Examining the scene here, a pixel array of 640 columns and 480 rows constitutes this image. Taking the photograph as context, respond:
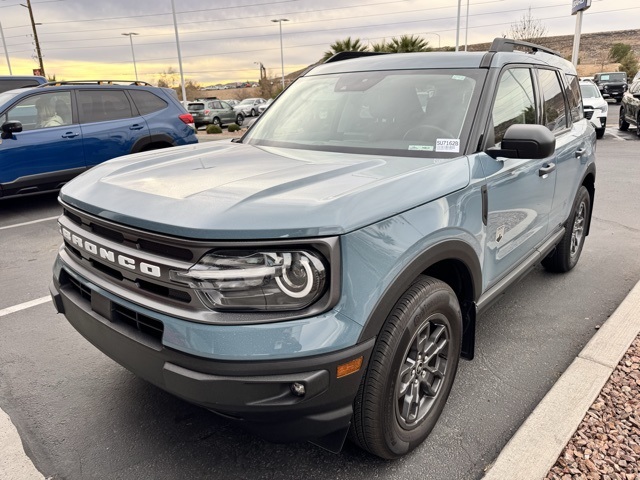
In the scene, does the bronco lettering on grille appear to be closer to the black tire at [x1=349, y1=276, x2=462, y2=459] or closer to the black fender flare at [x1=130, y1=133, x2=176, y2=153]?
the black tire at [x1=349, y1=276, x2=462, y2=459]

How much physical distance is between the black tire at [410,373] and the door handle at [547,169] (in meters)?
1.33

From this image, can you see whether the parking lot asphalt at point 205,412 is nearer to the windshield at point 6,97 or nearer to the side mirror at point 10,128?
the side mirror at point 10,128

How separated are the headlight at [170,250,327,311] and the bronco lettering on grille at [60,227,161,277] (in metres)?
0.22

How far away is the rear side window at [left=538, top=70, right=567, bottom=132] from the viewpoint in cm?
358

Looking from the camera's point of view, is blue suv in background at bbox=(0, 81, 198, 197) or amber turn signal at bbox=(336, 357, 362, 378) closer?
amber turn signal at bbox=(336, 357, 362, 378)

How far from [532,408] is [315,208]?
6.01 feet

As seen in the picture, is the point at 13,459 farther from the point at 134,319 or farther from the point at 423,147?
the point at 423,147

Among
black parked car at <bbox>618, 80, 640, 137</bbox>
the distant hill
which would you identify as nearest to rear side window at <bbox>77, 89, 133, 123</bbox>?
black parked car at <bbox>618, 80, 640, 137</bbox>

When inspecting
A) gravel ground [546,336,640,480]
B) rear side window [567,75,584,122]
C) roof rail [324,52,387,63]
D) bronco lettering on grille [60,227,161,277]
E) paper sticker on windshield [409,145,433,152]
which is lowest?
gravel ground [546,336,640,480]

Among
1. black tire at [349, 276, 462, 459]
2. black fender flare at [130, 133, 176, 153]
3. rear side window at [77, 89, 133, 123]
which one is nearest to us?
black tire at [349, 276, 462, 459]

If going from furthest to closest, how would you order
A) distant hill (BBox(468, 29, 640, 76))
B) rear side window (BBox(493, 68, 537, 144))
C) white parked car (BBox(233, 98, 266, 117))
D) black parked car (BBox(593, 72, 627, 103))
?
1. distant hill (BBox(468, 29, 640, 76))
2. white parked car (BBox(233, 98, 266, 117))
3. black parked car (BBox(593, 72, 627, 103))
4. rear side window (BBox(493, 68, 537, 144))

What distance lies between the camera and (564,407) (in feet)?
8.36

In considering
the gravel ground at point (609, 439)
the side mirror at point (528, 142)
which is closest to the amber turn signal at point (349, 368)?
the gravel ground at point (609, 439)

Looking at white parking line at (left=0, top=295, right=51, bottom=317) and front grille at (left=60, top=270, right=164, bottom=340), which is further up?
front grille at (left=60, top=270, right=164, bottom=340)
